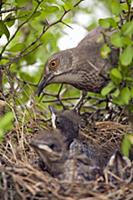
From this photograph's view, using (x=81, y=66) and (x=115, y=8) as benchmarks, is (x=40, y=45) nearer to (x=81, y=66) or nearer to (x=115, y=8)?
(x=81, y=66)

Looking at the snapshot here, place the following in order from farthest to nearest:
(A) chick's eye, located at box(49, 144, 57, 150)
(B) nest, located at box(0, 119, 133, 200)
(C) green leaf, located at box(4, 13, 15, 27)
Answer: (C) green leaf, located at box(4, 13, 15, 27) → (A) chick's eye, located at box(49, 144, 57, 150) → (B) nest, located at box(0, 119, 133, 200)

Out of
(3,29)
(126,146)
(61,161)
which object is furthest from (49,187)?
(3,29)

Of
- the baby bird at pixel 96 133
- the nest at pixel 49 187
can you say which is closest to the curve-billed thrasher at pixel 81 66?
the baby bird at pixel 96 133

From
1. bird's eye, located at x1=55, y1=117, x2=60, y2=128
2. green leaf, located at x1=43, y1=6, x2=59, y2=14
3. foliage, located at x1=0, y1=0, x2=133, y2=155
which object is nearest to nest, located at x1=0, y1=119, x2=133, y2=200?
foliage, located at x1=0, y1=0, x2=133, y2=155

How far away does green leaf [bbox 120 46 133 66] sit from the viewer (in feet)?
14.5

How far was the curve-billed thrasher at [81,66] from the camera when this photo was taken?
17.8 feet

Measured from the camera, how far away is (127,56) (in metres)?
4.42

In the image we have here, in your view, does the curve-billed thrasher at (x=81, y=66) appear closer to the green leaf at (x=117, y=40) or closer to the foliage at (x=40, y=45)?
the foliage at (x=40, y=45)

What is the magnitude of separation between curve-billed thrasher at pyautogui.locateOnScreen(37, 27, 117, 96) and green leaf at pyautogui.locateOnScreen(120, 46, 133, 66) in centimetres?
80

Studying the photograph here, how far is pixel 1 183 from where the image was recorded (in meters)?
4.43

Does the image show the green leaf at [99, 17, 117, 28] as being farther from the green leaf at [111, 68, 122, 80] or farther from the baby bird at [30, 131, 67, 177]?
the baby bird at [30, 131, 67, 177]

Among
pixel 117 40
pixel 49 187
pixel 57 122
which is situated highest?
pixel 117 40

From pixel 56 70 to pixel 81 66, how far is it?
0.20 metres

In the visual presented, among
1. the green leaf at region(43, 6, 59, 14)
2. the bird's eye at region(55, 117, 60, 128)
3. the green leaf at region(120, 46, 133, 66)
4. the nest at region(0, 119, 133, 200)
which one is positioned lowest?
the nest at region(0, 119, 133, 200)
